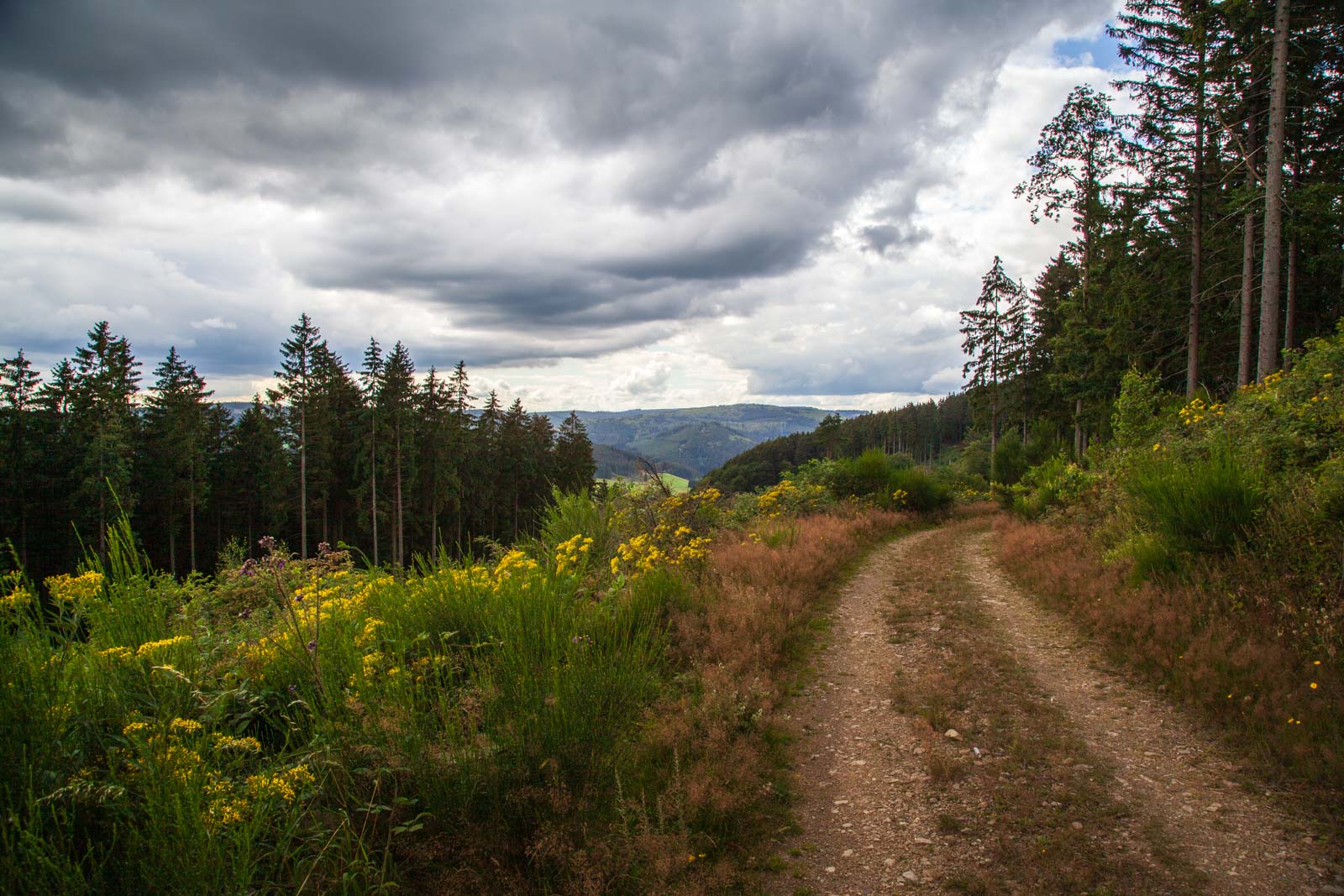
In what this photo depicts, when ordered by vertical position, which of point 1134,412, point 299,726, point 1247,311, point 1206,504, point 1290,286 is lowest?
point 299,726

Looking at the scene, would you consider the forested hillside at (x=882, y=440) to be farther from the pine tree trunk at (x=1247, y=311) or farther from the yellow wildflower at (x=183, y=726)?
the yellow wildflower at (x=183, y=726)

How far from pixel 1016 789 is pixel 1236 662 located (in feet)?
8.13

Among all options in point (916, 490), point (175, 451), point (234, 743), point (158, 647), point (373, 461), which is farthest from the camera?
point (373, 461)

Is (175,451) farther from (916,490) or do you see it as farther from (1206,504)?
(1206,504)

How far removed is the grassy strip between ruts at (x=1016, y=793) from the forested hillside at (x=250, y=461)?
20.1m

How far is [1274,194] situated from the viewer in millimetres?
11703

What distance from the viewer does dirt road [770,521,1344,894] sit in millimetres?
3070

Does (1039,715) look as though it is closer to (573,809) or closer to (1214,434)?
(573,809)

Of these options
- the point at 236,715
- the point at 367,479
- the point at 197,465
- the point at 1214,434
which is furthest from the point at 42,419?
the point at 1214,434

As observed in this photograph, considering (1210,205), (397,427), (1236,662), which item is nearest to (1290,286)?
(1210,205)

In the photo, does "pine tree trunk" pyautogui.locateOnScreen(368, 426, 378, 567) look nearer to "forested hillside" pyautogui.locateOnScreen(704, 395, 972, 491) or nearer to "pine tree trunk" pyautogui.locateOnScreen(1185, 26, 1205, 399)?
"pine tree trunk" pyautogui.locateOnScreen(1185, 26, 1205, 399)

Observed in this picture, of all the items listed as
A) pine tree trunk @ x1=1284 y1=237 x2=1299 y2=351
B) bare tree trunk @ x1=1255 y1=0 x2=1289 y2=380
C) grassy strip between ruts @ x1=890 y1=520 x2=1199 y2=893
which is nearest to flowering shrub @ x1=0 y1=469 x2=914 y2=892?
grassy strip between ruts @ x1=890 y1=520 x2=1199 y2=893

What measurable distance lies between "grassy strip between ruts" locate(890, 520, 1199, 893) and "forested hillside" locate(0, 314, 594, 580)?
66.0ft

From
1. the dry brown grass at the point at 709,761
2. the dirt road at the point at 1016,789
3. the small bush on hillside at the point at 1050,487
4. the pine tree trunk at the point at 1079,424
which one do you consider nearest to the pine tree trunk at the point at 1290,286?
the pine tree trunk at the point at 1079,424
